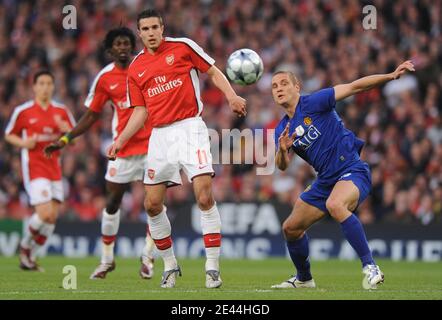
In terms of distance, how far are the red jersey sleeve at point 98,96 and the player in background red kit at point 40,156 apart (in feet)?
6.44

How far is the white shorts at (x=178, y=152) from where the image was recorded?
10.2 meters

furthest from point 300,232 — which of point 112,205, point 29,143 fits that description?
point 29,143

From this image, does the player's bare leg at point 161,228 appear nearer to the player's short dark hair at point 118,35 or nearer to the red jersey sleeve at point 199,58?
the red jersey sleeve at point 199,58

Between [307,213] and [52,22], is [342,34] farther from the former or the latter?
[307,213]

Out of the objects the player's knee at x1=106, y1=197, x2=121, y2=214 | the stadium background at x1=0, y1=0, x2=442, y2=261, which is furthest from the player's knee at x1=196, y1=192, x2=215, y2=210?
the stadium background at x1=0, y1=0, x2=442, y2=261

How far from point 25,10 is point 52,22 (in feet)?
3.26

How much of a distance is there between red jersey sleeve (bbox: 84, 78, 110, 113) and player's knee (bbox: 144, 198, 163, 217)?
8.87ft

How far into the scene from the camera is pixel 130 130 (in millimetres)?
10523

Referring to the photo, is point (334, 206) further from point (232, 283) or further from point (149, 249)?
point (149, 249)

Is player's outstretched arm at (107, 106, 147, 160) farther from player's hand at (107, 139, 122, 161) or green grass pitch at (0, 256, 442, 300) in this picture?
green grass pitch at (0, 256, 442, 300)

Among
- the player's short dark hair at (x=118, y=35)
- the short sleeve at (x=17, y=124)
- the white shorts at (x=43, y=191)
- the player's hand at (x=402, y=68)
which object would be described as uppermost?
the player's short dark hair at (x=118, y=35)

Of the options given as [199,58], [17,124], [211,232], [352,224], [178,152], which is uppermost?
[199,58]

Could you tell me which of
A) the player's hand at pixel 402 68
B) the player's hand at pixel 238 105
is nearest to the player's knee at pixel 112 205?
the player's hand at pixel 238 105

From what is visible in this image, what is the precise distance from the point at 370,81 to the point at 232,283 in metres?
2.92
